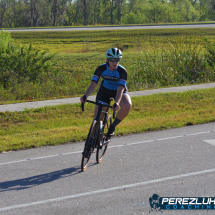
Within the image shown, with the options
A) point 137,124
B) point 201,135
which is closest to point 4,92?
point 137,124

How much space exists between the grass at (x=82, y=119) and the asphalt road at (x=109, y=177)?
751 mm

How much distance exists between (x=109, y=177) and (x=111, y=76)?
77.8 inches

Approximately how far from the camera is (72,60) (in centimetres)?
2656

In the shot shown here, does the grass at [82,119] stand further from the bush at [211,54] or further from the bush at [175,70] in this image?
the bush at [211,54]

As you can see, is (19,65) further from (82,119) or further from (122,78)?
(122,78)

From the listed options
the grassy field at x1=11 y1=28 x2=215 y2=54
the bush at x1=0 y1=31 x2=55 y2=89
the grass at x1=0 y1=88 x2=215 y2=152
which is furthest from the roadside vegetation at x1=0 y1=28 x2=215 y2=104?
the grassy field at x1=11 y1=28 x2=215 y2=54

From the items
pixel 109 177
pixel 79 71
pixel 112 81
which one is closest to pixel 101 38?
pixel 79 71

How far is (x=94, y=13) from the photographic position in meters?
84.8

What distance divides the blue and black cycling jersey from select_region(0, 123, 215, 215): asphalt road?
165cm

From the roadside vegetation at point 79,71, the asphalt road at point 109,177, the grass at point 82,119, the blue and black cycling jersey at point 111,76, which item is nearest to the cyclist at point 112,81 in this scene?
the blue and black cycling jersey at point 111,76

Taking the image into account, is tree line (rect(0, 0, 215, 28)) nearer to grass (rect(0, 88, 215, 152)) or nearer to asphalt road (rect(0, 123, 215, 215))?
grass (rect(0, 88, 215, 152))

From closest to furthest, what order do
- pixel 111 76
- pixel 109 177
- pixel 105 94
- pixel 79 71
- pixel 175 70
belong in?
pixel 109 177
pixel 111 76
pixel 105 94
pixel 175 70
pixel 79 71

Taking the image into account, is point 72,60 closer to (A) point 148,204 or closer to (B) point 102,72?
(B) point 102,72

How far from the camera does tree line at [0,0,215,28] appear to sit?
226 ft
